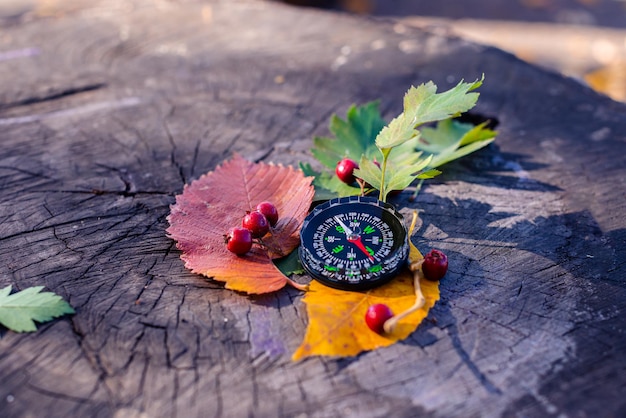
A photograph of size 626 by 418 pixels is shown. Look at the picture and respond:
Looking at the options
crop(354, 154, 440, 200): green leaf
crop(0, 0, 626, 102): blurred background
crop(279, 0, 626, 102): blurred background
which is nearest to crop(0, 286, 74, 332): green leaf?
crop(354, 154, 440, 200): green leaf

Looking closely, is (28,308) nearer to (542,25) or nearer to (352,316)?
(352,316)

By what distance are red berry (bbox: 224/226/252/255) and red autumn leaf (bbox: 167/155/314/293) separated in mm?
42

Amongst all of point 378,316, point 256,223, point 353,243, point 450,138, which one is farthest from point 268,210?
point 450,138

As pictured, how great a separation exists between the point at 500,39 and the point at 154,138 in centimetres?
507

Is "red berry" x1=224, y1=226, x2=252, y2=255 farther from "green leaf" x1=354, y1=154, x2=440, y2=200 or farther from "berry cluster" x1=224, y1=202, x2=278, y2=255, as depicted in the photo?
"green leaf" x1=354, y1=154, x2=440, y2=200

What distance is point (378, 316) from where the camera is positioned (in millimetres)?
2043

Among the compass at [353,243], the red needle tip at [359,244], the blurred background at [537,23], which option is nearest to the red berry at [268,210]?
the compass at [353,243]

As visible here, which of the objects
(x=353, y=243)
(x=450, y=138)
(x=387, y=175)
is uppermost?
(x=387, y=175)

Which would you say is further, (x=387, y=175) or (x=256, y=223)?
(x=387, y=175)

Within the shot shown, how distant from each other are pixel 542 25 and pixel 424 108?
19.6 feet

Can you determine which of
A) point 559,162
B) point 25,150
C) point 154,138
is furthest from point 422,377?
point 25,150

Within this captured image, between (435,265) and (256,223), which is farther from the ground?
(256,223)

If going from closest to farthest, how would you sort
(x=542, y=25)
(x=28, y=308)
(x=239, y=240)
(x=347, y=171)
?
1. (x=28, y=308)
2. (x=239, y=240)
3. (x=347, y=171)
4. (x=542, y=25)

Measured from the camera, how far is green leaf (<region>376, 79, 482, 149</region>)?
220 cm
